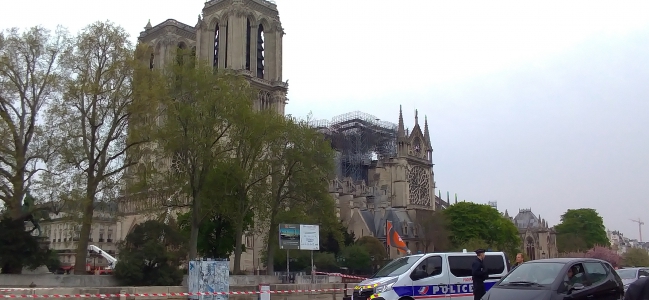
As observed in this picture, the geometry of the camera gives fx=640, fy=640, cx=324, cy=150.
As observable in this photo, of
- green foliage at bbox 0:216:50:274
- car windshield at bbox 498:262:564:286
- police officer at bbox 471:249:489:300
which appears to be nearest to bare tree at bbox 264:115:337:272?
green foliage at bbox 0:216:50:274

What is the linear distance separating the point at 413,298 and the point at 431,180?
85717 millimetres

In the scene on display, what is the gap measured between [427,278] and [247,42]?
212ft

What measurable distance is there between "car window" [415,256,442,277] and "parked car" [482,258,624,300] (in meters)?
4.02

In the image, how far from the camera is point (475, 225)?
270ft

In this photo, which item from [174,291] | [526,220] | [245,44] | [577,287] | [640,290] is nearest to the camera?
[640,290]

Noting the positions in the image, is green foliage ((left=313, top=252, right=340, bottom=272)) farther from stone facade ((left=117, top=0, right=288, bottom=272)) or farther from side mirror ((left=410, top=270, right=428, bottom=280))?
side mirror ((left=410, top=270, right=428, bottom=280))

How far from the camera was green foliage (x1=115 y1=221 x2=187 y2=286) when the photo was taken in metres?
30.0

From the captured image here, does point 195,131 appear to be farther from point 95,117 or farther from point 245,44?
point 245,44

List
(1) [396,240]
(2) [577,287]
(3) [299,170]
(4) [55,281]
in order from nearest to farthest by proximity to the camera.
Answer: (2) [577,287] → (4) [55,281] → (3) [299,170] → (1) [396,240]

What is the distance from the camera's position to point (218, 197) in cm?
4097

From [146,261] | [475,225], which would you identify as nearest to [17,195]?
[146,261]

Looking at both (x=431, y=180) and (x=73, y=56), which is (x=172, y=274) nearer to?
(x=73, y=56)

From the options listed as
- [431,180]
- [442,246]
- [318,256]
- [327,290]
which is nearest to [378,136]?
[431,180]

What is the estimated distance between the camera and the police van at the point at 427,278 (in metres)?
15.7
